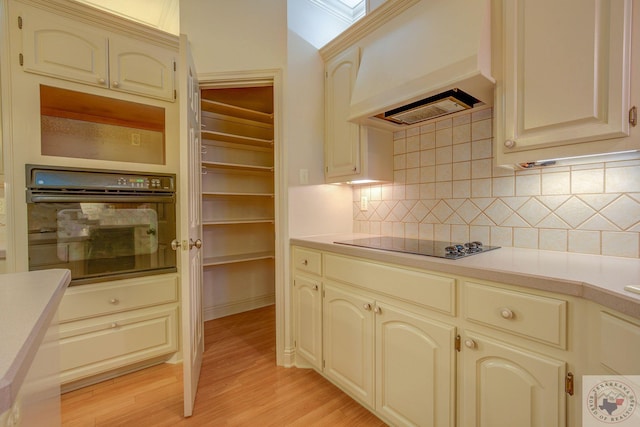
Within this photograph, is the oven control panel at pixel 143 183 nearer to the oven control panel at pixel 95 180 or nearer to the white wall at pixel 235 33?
the oven control panel at pixel 95 180

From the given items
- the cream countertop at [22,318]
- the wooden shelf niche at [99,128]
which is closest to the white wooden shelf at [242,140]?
the wooden shelf niche at [99,128]

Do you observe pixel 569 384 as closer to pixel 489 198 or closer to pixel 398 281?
pixel 398 281

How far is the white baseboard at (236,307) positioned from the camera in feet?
9.46

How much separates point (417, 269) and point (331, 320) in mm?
702

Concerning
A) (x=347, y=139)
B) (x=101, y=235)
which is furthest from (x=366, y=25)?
(x=101, y=235)

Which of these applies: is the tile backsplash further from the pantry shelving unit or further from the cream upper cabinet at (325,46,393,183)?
the pantry shelving unit

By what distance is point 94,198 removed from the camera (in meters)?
1.72

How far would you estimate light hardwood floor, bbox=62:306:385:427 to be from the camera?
1488mm

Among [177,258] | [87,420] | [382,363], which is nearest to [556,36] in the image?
[382,363]

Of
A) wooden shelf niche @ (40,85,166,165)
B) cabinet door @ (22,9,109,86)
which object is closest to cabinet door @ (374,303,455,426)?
→ wooden shelf niche @ (40,85,166,165)

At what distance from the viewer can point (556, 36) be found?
1.05 m

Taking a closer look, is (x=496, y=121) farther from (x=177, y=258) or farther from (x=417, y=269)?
(x=177, y=258)

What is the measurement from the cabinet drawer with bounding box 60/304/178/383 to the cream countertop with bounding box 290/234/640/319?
60.6 inches

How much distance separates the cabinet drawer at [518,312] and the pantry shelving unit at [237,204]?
83.0 inches
